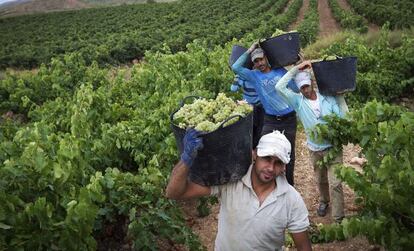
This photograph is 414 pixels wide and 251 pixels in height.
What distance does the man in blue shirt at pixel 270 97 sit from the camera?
494 centimetres

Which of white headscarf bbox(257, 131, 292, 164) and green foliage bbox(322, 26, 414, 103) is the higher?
white headscarf bbox(257, 131, 292, 164)

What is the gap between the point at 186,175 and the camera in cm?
275

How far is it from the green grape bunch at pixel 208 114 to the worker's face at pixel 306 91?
1749 mm

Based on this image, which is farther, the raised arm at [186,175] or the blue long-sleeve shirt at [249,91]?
the blue long-sleeve shirt at [249,91]

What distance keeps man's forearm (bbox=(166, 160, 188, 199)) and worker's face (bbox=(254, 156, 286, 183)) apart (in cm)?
48

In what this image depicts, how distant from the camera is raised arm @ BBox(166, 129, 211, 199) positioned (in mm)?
2639

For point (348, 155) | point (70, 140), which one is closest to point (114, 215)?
point (70, 140)

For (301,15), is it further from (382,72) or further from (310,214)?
(310,214)

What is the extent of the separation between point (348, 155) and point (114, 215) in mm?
4607

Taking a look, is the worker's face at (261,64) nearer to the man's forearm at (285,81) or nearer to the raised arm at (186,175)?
the man's forearm at (285,81)

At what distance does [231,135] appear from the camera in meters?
2.79

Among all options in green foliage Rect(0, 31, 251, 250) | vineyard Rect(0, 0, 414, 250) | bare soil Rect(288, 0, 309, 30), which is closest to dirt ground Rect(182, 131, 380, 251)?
vineyard Rect(0, 0, 414, 250)

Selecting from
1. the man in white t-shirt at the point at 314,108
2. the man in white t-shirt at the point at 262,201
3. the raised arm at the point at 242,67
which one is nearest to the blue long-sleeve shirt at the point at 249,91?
the raised arm at the point at 242,67

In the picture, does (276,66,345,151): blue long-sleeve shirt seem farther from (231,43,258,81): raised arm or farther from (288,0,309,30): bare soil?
(288,0,309,30): bare soil
